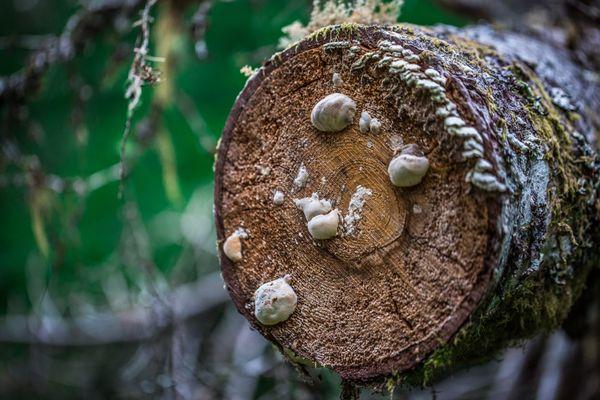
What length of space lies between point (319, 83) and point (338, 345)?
1.72 ft

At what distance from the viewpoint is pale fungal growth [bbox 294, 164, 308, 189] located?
104cm

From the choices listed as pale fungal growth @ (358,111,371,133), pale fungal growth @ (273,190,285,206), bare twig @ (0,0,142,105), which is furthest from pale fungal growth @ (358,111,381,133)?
bare twig @ (0,0,142,105)

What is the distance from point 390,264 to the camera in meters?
0.97

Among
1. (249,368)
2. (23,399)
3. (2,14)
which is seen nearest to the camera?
(249,368)

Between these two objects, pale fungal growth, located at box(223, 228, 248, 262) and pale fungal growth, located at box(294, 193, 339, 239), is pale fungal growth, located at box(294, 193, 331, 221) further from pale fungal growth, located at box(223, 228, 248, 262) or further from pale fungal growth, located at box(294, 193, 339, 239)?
pale fungal growth, located at box(223, 228, 248, 262)

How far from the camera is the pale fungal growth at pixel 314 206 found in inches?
39.9

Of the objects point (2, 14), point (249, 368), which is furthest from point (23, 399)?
point (2, 14)

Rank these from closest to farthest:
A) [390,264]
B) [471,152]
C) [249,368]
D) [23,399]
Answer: [471,152] < [390,264] < [249,368] < [23,399]

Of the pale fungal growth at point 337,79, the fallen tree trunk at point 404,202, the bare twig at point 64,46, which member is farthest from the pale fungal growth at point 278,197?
the bare twig at point 64,46

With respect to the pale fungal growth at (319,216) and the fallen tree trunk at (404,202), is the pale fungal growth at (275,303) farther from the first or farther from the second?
Answer: the pale fungal growth at (319,216)

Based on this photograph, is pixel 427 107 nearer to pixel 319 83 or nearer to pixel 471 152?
pixel 471 152

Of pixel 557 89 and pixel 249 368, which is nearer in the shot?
pixel 557 89

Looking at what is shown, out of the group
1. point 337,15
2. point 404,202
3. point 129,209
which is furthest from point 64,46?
point 404,202

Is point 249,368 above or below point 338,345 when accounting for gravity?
below
